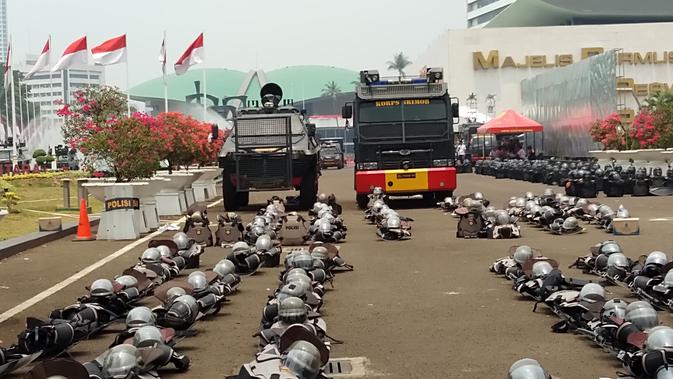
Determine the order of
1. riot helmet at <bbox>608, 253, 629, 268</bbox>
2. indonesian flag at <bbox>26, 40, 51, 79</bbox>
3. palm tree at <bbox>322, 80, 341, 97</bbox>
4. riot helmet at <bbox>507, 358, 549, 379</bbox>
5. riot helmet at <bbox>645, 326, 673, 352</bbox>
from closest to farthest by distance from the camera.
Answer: riot helmet at <bbox>507, 358, 549, 379</bbox>, riot helmet at <bbox>645, 326, 673, 352</bbox>, riot helmet at <bbox>608, 253, 629, 268</bbox>, indonesian flag at <bbox>26, 40, 51, 79</bbox>, palm tree at <bbox>322, 80, 341, 97</bbox>

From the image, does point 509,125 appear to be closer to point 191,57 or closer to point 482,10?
point 191,57

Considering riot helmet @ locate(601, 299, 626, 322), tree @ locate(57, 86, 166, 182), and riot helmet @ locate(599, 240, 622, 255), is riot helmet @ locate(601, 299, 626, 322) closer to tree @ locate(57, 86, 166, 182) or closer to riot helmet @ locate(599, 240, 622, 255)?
riot helmet @ locate(599, 240, 622, 255)

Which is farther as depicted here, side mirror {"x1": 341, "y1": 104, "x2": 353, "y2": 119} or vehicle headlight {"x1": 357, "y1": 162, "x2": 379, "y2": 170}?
side mirror {"x1": 341, "y1": 104, "x2": 353, "y2": 119}

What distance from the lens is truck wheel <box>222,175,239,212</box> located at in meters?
26.1

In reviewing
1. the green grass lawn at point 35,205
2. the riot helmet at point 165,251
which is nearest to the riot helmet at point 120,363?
the riot helmet at point 165,251

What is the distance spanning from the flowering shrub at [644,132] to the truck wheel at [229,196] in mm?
18715

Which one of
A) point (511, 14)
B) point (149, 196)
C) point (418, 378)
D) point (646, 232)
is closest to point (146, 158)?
point (149, 196)

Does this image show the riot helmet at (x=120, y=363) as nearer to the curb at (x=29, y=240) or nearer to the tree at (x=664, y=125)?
the curb at (x=29, y=240)

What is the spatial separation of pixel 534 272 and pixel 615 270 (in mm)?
1309

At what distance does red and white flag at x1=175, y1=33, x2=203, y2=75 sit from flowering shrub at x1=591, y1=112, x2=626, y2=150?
20.6 m

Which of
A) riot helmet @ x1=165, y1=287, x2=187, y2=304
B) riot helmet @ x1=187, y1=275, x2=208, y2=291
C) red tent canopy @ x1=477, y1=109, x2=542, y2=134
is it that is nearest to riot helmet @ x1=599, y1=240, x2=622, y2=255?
riot helmet @ x1=187, y1=275, x2=208, y2=291

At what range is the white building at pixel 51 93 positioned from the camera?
322 ft

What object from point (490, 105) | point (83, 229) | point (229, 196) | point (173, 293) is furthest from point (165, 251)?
point (490, 105)

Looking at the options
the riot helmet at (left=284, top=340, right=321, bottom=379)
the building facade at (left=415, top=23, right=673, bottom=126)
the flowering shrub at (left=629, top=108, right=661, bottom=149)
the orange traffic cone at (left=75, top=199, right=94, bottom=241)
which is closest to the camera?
the riot helmet at (left=284, top=340, right=321, bottom=379)
